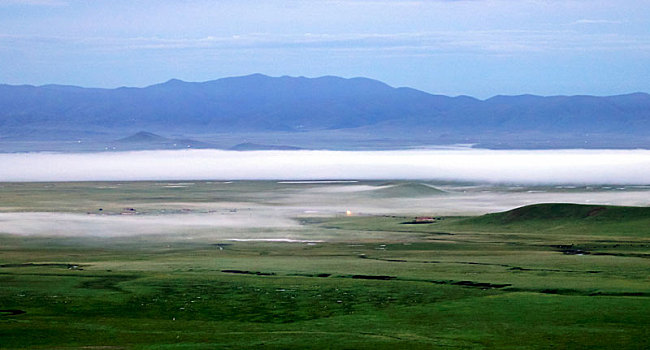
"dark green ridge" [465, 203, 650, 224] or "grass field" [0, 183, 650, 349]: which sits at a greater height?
"dark green ridge" [465, 203, 650, 224]

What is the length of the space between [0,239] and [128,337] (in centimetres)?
5016

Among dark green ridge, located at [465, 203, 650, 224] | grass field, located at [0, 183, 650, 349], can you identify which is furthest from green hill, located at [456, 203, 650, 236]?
grass field, located at [0, 183, 650, 349]

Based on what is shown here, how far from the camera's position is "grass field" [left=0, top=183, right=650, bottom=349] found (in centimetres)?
4116

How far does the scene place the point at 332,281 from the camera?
58.7 m

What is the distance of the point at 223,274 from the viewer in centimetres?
6291

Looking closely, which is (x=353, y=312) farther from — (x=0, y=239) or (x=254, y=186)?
(x=254, y=186)

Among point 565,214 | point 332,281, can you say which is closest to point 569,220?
point 565,214

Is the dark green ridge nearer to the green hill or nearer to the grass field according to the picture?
the green hill

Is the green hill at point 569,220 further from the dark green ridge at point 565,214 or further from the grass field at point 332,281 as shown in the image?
the grass field at point 332,281

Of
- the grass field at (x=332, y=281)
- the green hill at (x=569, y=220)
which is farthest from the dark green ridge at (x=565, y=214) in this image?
the grass field at (x=332, y=281)

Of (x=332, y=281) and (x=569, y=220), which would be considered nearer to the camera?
(x=332, y=281)

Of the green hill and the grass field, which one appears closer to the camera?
the grass field

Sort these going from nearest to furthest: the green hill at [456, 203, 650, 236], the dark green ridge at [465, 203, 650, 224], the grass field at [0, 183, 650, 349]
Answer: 1. the grass field at [0, 183, 650, 349]
2. the green hill at [456, 203, 650, 236]
3. the dark green ridge at [465, 203, 650, 224]

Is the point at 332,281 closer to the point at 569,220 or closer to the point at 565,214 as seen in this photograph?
the point at 569,220
